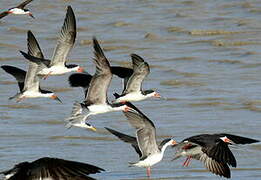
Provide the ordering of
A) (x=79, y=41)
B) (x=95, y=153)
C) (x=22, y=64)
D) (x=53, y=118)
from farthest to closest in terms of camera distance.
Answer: (x=79, y=41)
(x=22, y=64)
(x=53, y=118)
(x=95, y=153)

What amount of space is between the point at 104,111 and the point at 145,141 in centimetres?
139

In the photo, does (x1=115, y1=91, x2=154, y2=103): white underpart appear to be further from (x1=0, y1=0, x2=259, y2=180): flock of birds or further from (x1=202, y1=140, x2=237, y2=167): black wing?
(x1=202, y1=140, x2=237, y2=167): black wing

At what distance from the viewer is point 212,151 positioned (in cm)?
1241

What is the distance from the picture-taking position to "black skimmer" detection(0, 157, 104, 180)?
9.62 m

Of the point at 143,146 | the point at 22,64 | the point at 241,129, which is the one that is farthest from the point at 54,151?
the point at 22,64

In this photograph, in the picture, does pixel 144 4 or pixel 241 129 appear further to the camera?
pixel 144 4

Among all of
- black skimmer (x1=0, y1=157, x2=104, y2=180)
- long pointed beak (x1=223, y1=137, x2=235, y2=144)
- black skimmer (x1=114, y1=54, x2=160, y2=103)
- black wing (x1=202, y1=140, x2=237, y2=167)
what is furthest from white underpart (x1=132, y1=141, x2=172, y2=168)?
black skimmer (x1=0, y1=157, x2=104, y2=180)

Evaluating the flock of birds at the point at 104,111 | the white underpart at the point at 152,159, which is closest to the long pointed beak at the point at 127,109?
the flock of birds at the point at 104,111

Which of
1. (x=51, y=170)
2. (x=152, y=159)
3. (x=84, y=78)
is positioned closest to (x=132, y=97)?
(x=84, y=78)

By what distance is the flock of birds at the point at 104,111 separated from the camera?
9.81m

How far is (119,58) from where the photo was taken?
66.7 feet

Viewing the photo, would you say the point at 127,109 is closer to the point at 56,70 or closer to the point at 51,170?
the point at 56,70

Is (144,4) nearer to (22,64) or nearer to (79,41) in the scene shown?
(79,41)

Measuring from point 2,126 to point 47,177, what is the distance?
19.2 feet
